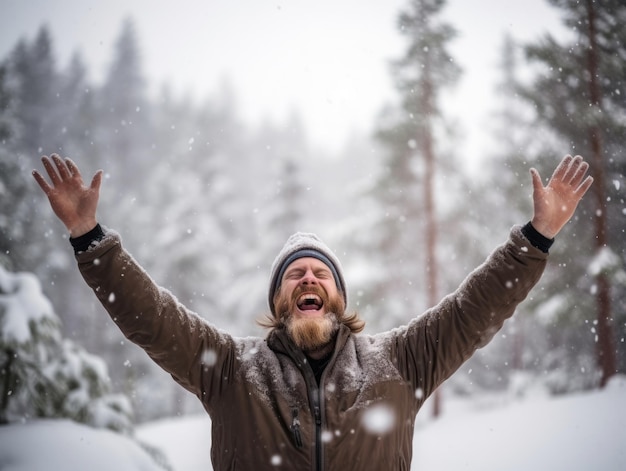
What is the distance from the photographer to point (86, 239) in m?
2.38

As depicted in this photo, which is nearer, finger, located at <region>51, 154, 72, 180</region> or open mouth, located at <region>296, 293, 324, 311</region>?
finger, located at <region>51, 154, 72, 180</region>

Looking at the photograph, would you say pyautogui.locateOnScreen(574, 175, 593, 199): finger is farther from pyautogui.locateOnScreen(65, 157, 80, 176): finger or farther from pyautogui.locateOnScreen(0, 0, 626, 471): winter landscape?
pyautogui.locateOnScreen(65, 157, 80, 176): finger

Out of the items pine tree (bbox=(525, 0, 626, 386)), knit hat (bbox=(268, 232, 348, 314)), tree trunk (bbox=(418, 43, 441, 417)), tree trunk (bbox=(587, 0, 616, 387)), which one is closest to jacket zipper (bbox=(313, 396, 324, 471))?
knit hat (bbox=(268, 232, 348, 314))

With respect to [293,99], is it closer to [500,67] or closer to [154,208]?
[154,208]

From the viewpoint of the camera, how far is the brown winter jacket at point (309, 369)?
7.63 feet

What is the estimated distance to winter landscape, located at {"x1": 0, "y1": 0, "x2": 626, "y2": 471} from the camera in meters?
6.14

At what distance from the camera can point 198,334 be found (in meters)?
2.57

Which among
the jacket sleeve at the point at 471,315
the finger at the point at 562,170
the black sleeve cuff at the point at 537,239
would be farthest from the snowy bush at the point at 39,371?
the finger at the point at 562,170

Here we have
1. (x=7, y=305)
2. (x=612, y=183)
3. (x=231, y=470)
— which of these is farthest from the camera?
(x=612, y=183)

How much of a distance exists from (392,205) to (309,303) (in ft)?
39.9

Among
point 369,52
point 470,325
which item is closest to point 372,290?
point 369,52

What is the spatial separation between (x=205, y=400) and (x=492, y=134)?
21.7m

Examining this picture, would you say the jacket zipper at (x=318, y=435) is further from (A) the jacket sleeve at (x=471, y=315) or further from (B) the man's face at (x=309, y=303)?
(A) the jacket sleeve at (x=471, y=315)

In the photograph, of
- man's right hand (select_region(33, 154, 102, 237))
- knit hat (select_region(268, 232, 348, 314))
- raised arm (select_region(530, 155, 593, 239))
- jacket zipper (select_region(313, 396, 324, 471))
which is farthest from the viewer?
knit hat (select_region(268, 232, 348, 314))
